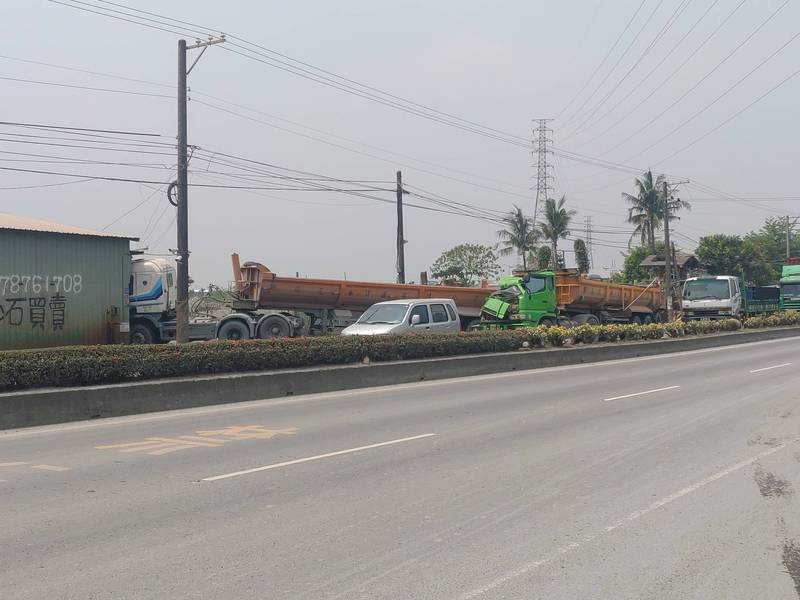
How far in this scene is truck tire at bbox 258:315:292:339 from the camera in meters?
28.0

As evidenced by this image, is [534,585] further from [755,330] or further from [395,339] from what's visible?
[755,330]

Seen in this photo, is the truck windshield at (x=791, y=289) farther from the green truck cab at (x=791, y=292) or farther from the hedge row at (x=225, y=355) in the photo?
the hedge row at (x=225, y=355)

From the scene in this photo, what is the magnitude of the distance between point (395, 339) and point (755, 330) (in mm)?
25089

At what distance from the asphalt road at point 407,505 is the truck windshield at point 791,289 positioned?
125 feet

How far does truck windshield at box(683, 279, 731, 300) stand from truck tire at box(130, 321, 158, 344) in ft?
86.8

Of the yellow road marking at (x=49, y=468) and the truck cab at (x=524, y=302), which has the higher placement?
the truck cab at (x=524, y=302)

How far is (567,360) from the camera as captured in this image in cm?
Result: 2403

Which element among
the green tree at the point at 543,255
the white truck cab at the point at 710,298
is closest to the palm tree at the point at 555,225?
the green tree at the point at 543,255

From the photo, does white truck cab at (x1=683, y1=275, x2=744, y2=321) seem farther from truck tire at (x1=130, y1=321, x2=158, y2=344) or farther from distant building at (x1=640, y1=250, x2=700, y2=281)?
truck tire at (x1=130, y1=321, x2=158, y2=344)

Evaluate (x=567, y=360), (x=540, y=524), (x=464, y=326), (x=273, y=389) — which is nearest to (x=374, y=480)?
(x=540, y=524)

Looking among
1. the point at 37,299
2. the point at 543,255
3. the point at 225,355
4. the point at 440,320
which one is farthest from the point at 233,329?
the point at 543,255

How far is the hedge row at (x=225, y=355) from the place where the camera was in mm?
13086

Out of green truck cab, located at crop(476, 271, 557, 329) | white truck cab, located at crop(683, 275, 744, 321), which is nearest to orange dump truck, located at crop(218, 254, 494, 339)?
green truck cab, located at crop(476, 271, 557, 329)

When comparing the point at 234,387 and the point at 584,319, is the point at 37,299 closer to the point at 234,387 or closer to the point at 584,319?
the point at 234,387
